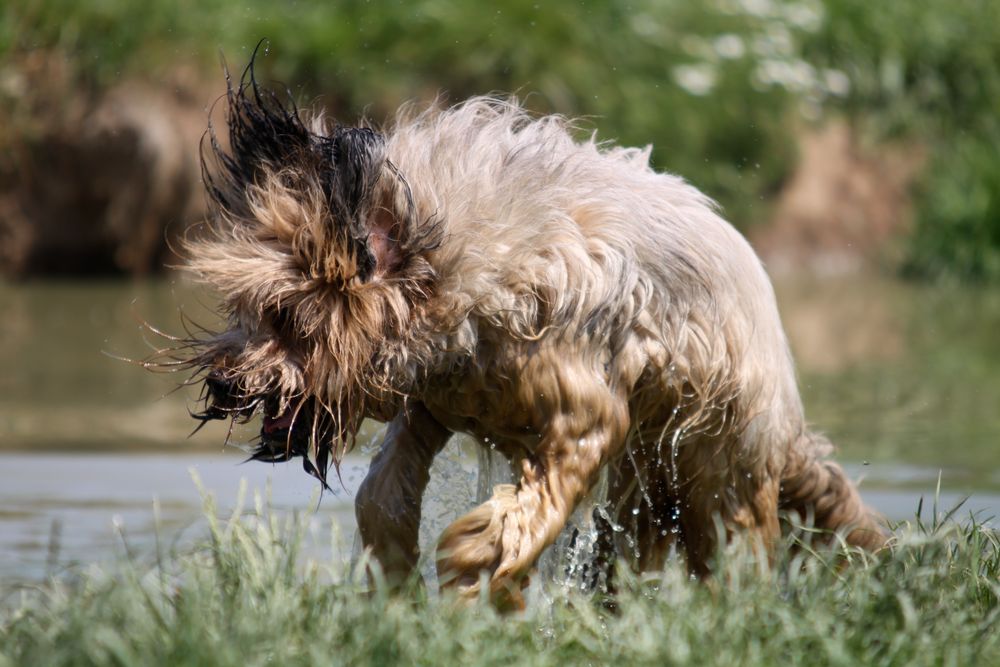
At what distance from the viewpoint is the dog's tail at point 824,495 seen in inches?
196

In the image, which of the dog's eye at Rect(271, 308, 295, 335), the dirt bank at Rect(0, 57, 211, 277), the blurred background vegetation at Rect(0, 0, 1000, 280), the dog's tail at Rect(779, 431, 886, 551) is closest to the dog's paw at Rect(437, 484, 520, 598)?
the dog's eye at Rect(271, 308, 295, 335)

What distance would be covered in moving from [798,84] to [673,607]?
12.7m

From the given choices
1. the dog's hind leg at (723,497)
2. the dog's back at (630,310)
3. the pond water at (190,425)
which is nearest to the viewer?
the dog's back at (630,310)

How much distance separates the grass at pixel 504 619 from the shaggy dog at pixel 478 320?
0.35m

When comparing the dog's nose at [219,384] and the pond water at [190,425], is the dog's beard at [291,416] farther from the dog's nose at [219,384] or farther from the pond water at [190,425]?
the pond water at [190,425]

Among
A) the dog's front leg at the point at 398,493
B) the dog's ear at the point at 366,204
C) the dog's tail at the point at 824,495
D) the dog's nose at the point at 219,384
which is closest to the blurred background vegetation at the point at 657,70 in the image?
the dog's tail at the point at 824,495

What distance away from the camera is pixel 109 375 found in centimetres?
937

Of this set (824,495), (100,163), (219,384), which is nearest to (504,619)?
(219,384)

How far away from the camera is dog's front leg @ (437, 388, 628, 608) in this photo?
4.11 m

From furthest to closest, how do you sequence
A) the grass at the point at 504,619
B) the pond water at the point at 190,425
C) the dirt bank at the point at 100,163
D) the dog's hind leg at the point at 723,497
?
the dirt bank at the point at 100,163, the pond water at the point at 190,425, the dog's hind leg at the point at 723,497, the grass at the point at 504,619

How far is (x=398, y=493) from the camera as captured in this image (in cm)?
454

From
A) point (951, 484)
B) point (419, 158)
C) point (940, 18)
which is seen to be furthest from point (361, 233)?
point (940, 18)

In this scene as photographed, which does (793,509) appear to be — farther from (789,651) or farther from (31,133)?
(31,133)

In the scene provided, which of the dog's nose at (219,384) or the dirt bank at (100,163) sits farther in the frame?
the dirt bank at (100,163)
